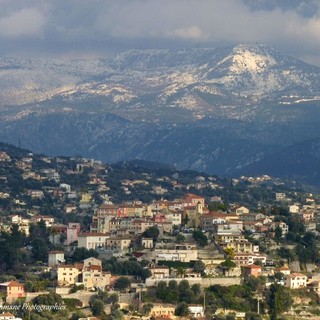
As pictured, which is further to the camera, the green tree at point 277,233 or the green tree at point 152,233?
the green tree at point 277,233

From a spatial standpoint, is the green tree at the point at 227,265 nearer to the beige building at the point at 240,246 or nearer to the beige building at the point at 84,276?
A: the beige building at the point at 240,246

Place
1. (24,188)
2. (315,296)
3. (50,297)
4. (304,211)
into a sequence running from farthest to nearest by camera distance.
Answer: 1. (24,188)
2. (304,211)
3. (315,296)
4. (50,297)

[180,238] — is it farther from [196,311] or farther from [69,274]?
[196,311]

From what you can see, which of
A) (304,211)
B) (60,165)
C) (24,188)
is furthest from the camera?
(60,165)

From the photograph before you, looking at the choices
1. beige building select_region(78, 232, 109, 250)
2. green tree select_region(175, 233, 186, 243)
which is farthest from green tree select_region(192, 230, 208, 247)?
beige building select_region(78, 232, 109, 250)

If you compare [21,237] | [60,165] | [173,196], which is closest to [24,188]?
[173,196]

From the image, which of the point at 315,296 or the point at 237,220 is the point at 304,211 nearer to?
the point at 237,220

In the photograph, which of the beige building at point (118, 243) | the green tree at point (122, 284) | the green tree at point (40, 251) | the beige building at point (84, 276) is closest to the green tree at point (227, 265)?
the green tree at point (122, 284)

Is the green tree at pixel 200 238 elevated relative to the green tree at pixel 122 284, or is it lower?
elevated

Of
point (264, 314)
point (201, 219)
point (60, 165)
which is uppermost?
point (60, 165)
